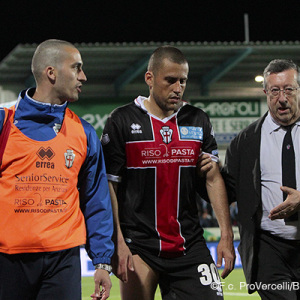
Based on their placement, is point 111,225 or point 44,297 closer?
point 44,297

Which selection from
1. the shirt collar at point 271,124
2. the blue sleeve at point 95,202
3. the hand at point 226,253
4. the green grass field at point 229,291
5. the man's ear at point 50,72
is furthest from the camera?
the green grass field at point 229,291

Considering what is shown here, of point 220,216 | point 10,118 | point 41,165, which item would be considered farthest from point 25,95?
point 220,216

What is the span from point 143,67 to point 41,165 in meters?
11.9

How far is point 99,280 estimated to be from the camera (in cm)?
382

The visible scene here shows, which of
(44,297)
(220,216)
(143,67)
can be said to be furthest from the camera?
(143,67)

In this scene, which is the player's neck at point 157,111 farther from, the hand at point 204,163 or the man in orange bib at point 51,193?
the man in orange bib at point 51,193

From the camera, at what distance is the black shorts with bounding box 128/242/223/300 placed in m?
4.31

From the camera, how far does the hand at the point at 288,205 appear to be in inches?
171

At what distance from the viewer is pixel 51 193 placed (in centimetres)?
369

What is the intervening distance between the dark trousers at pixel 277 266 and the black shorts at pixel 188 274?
0.43 m

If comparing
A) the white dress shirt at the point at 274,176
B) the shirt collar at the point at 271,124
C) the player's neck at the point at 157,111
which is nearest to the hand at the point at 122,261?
the player's neck at the point at 157,111

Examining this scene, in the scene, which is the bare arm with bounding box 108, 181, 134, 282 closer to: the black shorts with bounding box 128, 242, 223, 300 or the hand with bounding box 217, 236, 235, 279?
the black shorts with bounding box 128, 242, 223, 300

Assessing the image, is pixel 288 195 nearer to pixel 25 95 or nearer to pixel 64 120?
pixel 64 120

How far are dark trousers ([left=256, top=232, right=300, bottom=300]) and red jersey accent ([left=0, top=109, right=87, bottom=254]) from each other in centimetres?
151
